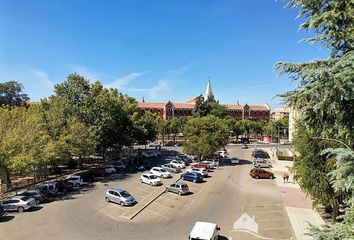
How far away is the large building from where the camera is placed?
423 ft

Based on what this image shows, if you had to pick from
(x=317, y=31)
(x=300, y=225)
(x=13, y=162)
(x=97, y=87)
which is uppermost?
(x=97, y=87)

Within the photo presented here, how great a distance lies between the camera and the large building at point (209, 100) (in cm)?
12888

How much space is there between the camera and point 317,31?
28.3ft

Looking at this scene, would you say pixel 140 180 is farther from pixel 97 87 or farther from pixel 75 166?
pixel 97 87

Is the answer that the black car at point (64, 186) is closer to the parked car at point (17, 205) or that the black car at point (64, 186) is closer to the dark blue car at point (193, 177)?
the parked car at point (17, 205)

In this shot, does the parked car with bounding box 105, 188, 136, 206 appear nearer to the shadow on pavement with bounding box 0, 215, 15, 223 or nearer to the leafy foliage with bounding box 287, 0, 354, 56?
the shadow on pavement with bounding box 0, 215, 15, 223

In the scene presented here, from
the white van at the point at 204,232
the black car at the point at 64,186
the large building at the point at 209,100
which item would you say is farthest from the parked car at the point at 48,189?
the large building at the point at 209,100

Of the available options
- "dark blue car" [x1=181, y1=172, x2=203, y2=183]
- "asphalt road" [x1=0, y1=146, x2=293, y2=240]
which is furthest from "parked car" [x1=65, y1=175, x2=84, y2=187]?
"dark blue car" [x1=181, y1=172, x2=203, y2=183]

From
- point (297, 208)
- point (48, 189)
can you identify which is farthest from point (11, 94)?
point (297, 208)

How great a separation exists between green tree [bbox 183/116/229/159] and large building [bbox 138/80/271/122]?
70.6 metres

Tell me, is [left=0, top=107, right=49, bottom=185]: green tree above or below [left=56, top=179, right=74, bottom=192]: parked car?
above

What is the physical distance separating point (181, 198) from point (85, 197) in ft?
30.9

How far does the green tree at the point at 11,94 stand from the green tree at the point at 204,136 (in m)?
64.9

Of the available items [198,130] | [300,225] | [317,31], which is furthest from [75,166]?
[317,31]
